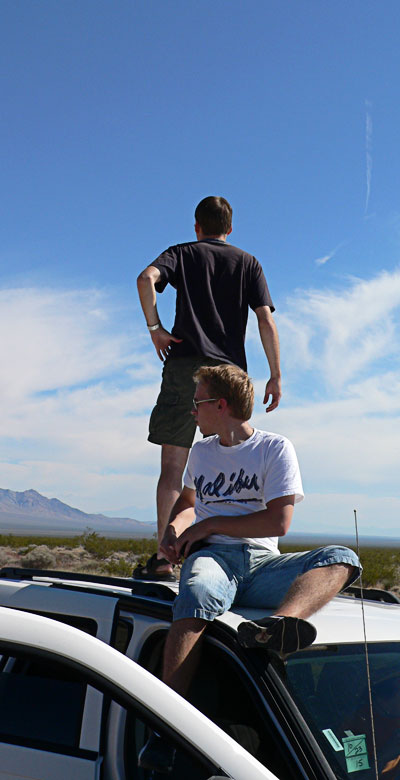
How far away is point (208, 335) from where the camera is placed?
193 inches

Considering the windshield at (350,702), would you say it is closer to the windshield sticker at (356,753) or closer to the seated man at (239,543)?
the windshield sticker at (356,753)

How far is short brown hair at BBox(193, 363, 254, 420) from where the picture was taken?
12.1 ft

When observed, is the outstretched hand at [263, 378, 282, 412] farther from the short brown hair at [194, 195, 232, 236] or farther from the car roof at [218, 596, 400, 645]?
the car roof at [218, 596, 400, 645]

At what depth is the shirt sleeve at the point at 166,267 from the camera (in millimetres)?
4918

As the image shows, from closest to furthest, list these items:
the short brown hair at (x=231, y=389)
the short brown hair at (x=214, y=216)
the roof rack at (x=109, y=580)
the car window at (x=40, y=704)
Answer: the car window at (x=40, y=704) → the roof rack at (x=109, y=580) → the short brown hair at (x=231, y=389) → the short brown hair at (x=214, y=216)

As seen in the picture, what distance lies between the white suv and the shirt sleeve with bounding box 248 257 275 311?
246 centimetres

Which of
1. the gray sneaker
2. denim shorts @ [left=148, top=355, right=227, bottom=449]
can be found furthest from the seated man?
denim shorts @ [left=148, top=355, right=227, bottom=449]

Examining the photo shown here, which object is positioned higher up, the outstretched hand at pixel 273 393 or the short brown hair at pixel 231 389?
the outstretched hand at pixel 273 393

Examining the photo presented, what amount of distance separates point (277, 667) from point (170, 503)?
94.6 inches

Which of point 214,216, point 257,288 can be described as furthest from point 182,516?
point 214,216

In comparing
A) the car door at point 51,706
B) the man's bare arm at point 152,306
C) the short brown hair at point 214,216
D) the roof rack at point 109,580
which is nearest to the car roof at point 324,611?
the roof rack at point 109,580

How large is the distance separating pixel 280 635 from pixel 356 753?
Answer: 15.2 inches

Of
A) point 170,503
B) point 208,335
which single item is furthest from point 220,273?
point 170,503

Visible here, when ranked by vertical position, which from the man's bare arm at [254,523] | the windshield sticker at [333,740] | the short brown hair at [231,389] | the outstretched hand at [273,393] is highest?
the outstretched hand at [273,393]
